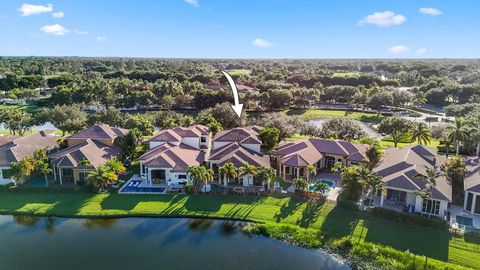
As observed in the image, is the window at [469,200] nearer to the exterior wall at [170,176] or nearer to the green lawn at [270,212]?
the green lawn at [270,212]

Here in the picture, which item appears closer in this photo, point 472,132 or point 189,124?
point 472,132

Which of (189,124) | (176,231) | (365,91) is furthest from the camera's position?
(365,91)

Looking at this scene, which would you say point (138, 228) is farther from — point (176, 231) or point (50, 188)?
point (50, 188)

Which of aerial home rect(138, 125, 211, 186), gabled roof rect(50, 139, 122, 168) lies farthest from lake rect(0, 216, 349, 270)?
gabled roof rect(50, 139, 122, 168)

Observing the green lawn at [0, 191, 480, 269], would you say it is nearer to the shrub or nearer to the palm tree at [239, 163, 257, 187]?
the shrub

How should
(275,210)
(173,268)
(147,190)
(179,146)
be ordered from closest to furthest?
1. (173,268)
2. (275,210)
3. (147,190)
4. (179,146)

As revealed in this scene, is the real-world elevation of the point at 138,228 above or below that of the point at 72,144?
below

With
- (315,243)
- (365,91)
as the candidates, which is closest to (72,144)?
(315,243)

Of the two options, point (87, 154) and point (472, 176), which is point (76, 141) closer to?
point (87, 154)
